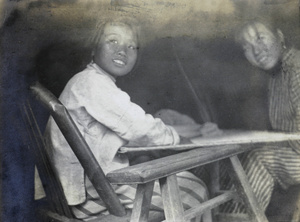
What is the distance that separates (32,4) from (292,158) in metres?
1.31

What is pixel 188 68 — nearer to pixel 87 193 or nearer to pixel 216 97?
pixel 216 97

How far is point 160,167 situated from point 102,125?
1.09 feet

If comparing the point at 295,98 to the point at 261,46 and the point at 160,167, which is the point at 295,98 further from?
the point at 160,167

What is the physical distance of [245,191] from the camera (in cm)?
151

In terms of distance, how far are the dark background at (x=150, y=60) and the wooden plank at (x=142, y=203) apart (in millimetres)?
383

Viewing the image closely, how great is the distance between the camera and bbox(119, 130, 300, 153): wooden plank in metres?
1.52

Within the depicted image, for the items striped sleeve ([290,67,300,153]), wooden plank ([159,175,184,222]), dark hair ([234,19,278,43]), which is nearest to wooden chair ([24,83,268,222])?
wooden plank ([159,175,184,222])

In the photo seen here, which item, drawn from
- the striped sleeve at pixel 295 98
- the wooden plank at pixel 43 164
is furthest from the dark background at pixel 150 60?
the striped sleeve at pixel 295 98

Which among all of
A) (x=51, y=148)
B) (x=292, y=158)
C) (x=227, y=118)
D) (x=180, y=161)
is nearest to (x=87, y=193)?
(x=51, y=148)

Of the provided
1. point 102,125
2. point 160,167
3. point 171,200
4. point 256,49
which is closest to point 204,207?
point 171,200

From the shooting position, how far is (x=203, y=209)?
136 cm

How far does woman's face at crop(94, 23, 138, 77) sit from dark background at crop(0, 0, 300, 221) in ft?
0.13

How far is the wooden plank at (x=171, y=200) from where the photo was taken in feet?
4.03

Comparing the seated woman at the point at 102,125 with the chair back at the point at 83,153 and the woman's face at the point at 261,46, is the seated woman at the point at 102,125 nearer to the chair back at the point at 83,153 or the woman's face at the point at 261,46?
the chair back at the point at 83,153
